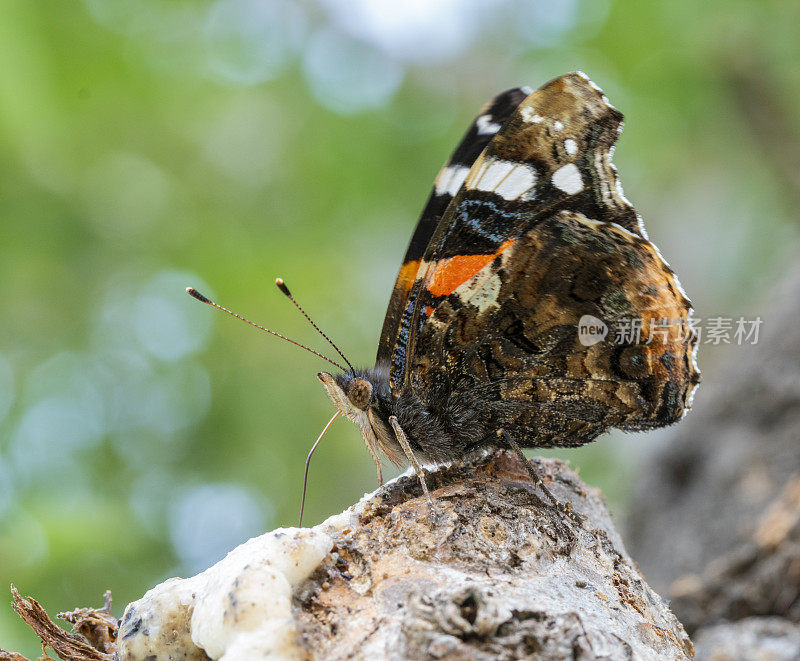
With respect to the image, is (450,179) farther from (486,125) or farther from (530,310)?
(530,310)

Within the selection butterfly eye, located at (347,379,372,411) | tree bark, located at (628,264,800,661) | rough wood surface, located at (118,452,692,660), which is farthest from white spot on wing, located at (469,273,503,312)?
→ tree bark, located at (628,264,800,661)

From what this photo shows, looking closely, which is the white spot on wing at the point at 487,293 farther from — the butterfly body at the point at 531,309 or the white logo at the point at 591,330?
the white logo at the point at 591,330

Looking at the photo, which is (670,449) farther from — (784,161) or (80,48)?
(80,48)

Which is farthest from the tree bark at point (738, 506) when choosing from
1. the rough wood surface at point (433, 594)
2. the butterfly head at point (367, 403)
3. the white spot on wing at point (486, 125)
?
→ the white spot on wing at point (486, 125)

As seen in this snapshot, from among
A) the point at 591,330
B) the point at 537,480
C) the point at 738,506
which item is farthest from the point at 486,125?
the point at 738,506

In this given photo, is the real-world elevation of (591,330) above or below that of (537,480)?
above

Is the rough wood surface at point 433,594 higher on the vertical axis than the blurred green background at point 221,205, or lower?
lower

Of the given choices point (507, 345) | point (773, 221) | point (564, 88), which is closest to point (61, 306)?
point (507, 345)

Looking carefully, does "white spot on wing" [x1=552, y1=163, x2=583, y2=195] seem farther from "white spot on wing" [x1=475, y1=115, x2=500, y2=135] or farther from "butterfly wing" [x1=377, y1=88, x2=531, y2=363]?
"white spot on wing" [x1=475, y1=115, x2=500, y2=135]
